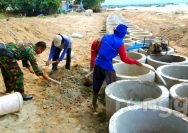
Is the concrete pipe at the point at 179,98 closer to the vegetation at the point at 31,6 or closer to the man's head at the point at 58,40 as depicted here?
the man's head at the point at 58,40

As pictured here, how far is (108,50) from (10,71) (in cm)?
186

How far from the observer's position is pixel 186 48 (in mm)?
11391

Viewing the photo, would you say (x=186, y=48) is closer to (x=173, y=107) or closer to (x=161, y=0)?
(x=173, y=107)

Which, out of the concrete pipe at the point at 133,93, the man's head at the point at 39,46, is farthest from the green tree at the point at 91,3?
the concrete pipe at the point at 133,93

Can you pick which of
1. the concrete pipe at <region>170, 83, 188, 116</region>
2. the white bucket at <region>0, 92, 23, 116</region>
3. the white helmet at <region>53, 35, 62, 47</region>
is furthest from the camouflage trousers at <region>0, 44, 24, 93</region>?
the concrete pipe at <region>170, 83, 188, 116</region>

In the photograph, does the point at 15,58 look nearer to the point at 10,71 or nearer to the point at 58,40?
the point at 10,71

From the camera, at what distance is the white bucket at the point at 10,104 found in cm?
467

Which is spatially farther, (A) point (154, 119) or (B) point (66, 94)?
(B) point (66, 94)

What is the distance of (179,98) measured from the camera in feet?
15.1

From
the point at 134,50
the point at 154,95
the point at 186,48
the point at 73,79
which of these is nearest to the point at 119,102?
the point at 154,95

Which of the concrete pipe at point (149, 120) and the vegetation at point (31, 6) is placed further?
the vegetation at point (31, 6)

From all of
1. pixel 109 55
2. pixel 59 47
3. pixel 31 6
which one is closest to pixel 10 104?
pixel 109 55

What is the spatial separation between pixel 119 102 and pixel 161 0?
78857mm

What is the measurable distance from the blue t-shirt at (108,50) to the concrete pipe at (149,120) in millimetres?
1135
